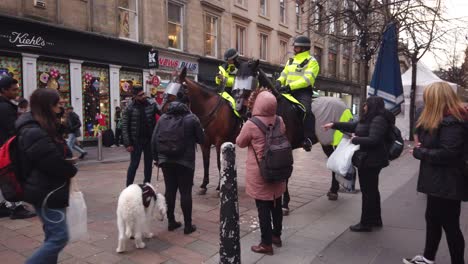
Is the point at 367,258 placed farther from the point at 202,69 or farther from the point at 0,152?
the point at 202,69

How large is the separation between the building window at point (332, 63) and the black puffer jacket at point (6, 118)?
117 feet

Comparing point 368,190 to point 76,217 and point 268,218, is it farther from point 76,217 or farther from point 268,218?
point 76,217

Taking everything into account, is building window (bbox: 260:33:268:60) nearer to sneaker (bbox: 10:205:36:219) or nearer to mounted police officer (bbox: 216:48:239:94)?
mounted police officer (bbox: 216:48:239:94)

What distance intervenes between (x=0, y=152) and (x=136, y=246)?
1.86m

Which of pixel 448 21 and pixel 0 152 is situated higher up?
pixel 448 21

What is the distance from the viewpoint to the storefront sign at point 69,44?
500 inches

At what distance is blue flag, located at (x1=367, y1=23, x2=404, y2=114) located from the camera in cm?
572

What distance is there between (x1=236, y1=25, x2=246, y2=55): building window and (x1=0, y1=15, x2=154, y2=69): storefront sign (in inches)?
318

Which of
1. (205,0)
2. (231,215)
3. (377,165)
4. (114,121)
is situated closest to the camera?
(231,215)

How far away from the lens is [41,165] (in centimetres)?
287

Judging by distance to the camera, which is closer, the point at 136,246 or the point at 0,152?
the point at 0,152

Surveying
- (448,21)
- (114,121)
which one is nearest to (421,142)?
(448,21)

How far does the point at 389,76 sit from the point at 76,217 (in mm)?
4879

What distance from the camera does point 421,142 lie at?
3617mm
